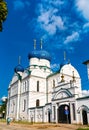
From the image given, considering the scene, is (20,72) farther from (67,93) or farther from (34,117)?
(67,93)

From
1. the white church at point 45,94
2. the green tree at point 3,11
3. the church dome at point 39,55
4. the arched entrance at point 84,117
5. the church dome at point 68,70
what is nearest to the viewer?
the green tree at point 3,11

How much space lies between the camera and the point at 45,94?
149 feet

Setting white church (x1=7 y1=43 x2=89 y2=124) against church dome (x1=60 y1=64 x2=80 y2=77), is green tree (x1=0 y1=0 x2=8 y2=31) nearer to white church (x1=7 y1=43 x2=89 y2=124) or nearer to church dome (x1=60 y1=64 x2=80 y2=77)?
white church (x1=7 y1=43 x2=89 y2=124)

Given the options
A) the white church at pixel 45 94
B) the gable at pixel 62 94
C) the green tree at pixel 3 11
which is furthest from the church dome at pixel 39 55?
the green tree at pixel 3 11

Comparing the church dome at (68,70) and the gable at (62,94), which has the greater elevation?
the church dome at (68,70)

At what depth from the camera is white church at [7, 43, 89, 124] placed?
95.0 ft

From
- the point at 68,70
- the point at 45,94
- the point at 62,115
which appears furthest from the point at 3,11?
the point at 45,94

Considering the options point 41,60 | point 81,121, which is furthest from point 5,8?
point 41,60

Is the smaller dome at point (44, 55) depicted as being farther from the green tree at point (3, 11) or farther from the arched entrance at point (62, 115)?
the green tree at point (3, 11)

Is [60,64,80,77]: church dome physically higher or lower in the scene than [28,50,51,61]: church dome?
lower

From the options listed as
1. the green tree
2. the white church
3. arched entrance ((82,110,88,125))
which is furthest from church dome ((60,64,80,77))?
the green tree

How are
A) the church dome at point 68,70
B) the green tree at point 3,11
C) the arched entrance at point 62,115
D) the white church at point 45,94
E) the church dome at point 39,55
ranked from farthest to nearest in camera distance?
the church dome at point 39,55 → the church dome at point 68,70 → the arched entrance at point 62,115 → the white church at point 45,94 → the green tree at point 3,11

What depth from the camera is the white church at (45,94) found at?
2895cm

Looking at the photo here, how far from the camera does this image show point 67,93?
30.6m
